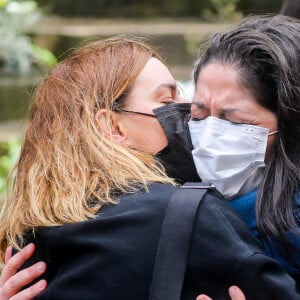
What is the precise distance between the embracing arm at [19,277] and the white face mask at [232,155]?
1.87ft

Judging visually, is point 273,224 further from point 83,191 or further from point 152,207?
point 83,191

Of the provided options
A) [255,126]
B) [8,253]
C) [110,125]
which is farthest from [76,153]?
[255,126]

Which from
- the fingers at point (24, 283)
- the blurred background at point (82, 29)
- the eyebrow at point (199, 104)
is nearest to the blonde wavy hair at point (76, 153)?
the fingers at point (24, 283)

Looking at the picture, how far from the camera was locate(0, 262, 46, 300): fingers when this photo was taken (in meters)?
2.47

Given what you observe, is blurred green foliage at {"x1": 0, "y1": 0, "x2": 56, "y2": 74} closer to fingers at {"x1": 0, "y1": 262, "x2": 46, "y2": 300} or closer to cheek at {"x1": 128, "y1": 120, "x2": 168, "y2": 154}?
cheek at {"x1": 128, "y1": 120, "x2": 168, "y2": 154}

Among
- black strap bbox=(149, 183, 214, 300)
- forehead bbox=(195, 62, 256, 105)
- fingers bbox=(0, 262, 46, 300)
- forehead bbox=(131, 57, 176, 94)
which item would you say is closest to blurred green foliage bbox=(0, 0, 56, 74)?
forehead bbox=(131, 57, 176, 94)

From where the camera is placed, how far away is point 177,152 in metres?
2.73

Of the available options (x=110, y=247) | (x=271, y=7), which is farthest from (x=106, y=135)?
(x=271, y=7)

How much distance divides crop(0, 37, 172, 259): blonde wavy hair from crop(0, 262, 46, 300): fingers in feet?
0.35

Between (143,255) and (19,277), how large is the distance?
0.44 m

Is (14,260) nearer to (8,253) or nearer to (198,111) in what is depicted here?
(8,253)

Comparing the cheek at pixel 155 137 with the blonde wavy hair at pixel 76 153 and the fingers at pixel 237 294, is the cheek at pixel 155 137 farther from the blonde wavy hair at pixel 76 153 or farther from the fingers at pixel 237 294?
the fingers at pixel 237 294

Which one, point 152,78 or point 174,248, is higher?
point 152,78

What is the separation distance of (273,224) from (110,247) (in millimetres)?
460
